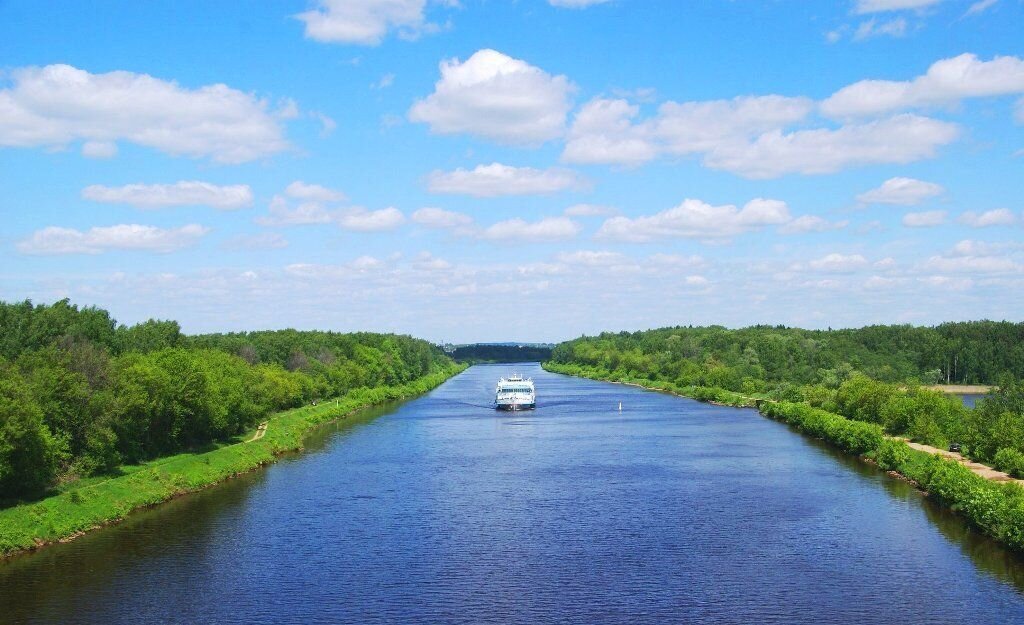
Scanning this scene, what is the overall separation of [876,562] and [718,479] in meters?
19.8

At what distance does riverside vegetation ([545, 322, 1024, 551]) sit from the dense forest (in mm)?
165

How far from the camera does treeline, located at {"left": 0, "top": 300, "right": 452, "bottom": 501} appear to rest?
4234cm

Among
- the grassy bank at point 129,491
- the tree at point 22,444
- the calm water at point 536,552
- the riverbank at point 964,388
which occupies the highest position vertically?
the tree at point 22,444

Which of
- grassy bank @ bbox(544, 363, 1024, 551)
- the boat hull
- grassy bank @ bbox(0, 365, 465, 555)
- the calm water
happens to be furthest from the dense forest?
grassy bank @ bbox(0, 365, 465, 555)

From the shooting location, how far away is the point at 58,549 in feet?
127

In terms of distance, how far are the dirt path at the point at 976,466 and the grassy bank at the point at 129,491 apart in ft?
152

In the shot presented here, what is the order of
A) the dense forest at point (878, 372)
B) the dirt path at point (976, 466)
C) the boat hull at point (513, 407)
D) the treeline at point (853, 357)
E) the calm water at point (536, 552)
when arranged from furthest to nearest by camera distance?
the treeline at point (853, 357), the boat hull at point (513, 407), the dense forest at point (878, 372), the dirt path at point (976, 466), the calm water at point (536, 552)

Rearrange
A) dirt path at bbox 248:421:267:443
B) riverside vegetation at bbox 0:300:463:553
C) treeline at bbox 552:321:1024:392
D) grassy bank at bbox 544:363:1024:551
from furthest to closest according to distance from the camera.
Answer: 1. treeline at bbox 552:321:1024:392
2. dirt path at bbox 248:421:267:443
3. riverside vegetation at bbox 0:300:463:553
4. grassy bank at bbox 544:363:1024:551

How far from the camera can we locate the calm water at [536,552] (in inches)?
1209

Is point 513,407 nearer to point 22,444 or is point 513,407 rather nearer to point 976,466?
point 976,466

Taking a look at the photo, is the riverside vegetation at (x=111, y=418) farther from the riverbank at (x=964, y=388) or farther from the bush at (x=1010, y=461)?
the riverbank at (x=964, y=388)

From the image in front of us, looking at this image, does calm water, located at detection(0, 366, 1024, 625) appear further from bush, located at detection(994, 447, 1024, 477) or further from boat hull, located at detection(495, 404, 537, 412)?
boat hull, located at detection(495, 404, 537, 412)

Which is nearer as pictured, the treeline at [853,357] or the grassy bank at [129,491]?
the grassy bank at [129,491]

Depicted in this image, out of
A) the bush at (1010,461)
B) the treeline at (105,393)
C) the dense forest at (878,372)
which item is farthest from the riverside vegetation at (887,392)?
the treeline at (105,393)
